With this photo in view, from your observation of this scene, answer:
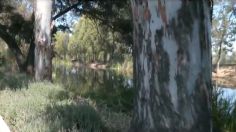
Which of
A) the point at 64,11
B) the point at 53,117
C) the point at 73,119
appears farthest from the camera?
the point at 64,11

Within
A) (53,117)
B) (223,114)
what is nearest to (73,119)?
(53,117)

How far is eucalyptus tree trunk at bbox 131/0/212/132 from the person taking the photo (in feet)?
12.3

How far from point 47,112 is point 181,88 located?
11.9 ft

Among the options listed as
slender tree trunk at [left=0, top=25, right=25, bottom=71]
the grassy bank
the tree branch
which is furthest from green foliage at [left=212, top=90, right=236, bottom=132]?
slender tree trunk at [left=0, top=25, right=25, bottom=71]

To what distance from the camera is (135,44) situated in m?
4.14

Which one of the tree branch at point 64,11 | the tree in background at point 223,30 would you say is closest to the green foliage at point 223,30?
the tree in background at point 223,30

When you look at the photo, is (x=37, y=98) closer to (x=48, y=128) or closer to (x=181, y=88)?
(x=48, y=128)

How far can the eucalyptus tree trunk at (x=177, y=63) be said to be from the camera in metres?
3.76

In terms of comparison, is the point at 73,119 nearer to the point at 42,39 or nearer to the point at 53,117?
the point at 53,117

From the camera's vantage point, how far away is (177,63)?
3787 mm

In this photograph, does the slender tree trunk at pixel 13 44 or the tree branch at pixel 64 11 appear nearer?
the tree branch at pixel 64 11

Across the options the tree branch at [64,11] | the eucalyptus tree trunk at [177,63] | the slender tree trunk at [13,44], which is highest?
the tree branch at [64,11]

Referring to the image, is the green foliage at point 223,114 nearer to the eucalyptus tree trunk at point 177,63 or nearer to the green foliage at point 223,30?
the eucalyptus tree trunk at point 177,63

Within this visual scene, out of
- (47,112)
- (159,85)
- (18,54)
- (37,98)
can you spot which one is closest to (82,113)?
(47,112)
